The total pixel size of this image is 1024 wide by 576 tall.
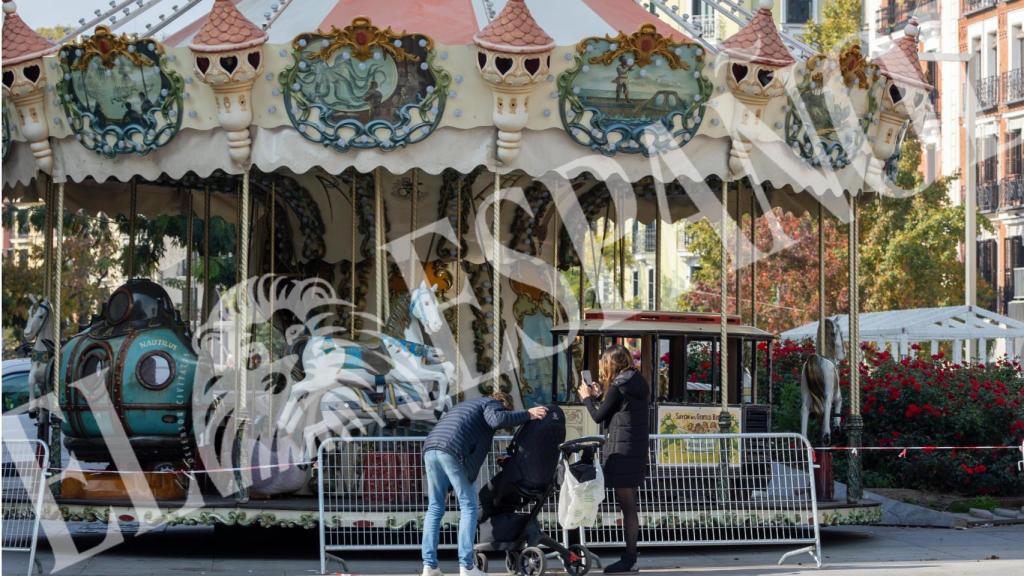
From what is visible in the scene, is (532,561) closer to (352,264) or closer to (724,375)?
(724,375)

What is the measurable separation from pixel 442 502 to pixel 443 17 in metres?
6.03

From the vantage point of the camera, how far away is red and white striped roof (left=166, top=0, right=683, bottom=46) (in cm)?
1598

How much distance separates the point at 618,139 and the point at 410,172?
2876 millimetres

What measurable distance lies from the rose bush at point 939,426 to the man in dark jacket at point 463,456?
875 centimetres

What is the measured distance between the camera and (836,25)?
3744 centimetres

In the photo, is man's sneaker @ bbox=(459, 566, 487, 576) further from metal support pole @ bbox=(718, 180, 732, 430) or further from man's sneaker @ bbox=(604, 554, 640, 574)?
metal support pole @ bbox=(718, 180, 732, 430)

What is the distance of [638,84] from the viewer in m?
14.3

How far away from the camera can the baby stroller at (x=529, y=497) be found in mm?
11938

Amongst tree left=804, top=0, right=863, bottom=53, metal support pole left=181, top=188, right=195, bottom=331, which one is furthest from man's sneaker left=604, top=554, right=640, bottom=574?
tree left=804, top=0, right=863, bottom=53

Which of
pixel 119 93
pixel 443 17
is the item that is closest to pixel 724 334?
pixel 443 17

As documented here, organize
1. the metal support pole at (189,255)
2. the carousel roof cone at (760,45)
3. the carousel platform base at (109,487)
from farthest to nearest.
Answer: the metal support pole at (189,255) < the carousel platform base at (109,487) < the carousel roof cone at (760,45)

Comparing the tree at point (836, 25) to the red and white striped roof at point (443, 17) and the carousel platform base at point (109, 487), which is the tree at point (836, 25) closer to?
the red and white striped roof at point (443, 17)

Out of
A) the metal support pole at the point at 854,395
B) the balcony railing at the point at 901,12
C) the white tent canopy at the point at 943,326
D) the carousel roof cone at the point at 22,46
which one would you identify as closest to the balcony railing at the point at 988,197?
the balcony railing at the point at 901,12

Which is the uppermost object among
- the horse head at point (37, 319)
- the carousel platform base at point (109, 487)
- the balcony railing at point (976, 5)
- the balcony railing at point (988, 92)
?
the balcony railing at point (976, 5)
